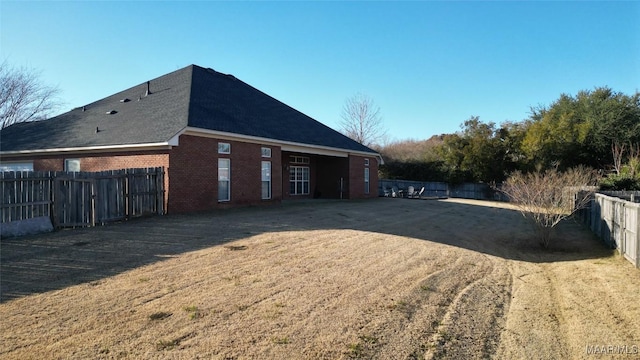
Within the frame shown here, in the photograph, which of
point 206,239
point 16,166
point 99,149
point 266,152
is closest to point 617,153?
point 266,152

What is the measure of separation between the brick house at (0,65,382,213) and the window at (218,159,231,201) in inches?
1.6

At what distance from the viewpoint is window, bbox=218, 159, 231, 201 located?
16406mm

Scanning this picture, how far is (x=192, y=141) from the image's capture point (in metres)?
→ 15.0

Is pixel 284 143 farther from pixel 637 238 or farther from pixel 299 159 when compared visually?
pixel 637 238

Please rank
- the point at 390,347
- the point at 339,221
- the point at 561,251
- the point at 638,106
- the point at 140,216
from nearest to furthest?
the point at 390,347 < the point at 561,251 < the point at 140,216 < the point at 339,221 < the point at 638,106

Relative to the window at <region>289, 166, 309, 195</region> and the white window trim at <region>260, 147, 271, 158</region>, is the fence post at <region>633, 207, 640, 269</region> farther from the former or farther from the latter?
the window at <region>289, 166, 309, 195</region>

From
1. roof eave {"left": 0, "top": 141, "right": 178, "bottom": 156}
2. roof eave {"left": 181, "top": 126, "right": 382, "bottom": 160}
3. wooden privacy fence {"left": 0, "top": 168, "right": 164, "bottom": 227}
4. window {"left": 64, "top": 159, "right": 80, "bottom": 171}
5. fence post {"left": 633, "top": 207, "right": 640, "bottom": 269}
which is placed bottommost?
fence post {"left": 633, "top": 207, "right": 640, "bottom": 269}

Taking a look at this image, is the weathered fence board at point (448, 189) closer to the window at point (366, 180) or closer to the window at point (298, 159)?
the window at point (366, 180)

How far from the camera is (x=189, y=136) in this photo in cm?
1484

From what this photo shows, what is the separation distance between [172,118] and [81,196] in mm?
→ 5007

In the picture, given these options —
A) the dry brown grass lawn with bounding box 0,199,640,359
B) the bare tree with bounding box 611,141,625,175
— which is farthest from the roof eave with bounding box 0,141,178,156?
the bare tree with bounding box 611,141,625,175

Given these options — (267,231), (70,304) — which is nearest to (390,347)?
(70,304)

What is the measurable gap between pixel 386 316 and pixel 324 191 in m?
21.2

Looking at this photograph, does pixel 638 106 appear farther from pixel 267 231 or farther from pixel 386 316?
pixel 386 316
